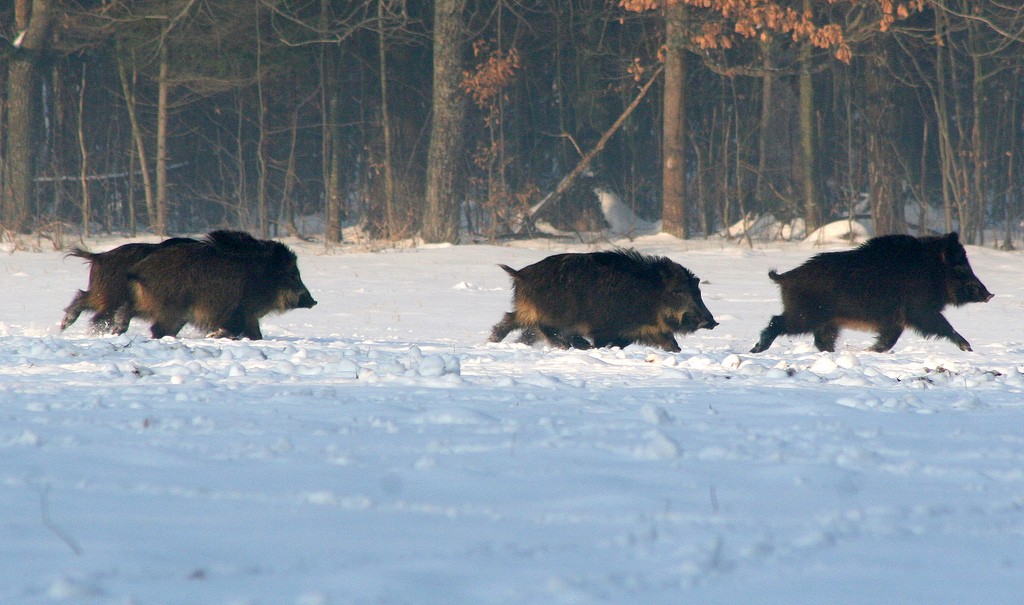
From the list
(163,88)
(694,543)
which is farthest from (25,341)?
(163,88)

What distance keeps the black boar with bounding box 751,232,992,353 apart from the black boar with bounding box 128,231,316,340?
399 centimetres

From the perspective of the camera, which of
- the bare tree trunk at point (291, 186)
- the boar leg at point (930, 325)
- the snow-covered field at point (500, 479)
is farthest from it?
the bare tree trunk at point (291, 186)

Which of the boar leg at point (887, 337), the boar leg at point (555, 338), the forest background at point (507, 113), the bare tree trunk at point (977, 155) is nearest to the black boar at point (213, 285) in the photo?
the boar leg at point (555, 338)

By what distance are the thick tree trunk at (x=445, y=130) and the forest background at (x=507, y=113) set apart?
0.04 metres

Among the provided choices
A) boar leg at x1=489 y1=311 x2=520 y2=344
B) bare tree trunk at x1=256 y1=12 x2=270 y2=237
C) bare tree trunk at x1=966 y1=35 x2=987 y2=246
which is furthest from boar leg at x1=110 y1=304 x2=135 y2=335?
bare tree trunk at x1=966 y1=35 x2=987 y2=246

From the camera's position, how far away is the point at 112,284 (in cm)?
896

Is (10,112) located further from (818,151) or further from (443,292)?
(818,151)

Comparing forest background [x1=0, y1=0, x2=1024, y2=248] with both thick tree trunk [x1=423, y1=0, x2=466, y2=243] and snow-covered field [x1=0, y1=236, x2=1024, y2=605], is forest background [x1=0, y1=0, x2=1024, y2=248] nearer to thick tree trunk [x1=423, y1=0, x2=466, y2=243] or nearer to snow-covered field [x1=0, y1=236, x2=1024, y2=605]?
thick tree trunk [x1=423, y1=0, x2=466, y2=243]

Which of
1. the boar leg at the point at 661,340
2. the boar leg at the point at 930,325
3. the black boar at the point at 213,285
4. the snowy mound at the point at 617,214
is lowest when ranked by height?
the boar leg at the point at 661,340

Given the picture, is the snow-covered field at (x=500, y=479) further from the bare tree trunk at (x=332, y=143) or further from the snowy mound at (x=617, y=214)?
the snowy mound at (x=617, y=214)

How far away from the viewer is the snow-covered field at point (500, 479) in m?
2.90

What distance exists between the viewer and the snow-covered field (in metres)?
2.90

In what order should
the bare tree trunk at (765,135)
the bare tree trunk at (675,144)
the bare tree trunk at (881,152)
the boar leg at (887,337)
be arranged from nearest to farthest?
the boar leg at (887,337)
the bare tree trunk at (881,152)
the bare tree trunk at (675,144)
the bare tree trunk at (765,135)

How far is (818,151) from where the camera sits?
884 inches
